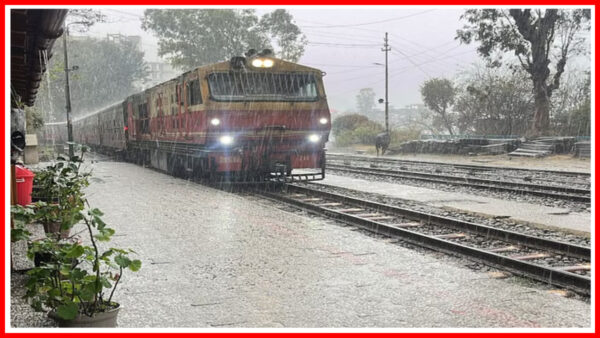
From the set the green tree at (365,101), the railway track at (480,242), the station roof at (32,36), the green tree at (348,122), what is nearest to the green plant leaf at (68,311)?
the station roof at (32,36)

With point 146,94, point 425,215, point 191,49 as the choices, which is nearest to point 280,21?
point 191,49

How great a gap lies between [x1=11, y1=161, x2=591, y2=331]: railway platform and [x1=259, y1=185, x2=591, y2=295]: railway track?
27 centimetres

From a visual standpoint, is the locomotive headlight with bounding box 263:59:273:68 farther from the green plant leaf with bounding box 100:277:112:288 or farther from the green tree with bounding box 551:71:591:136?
the green tree with bounding box 551:71:591:136

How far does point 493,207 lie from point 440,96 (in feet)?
109

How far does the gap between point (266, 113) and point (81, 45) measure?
202 feet

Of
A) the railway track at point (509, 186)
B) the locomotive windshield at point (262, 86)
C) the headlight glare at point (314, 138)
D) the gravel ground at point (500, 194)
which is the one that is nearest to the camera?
the gravel ground at point (500, 194)

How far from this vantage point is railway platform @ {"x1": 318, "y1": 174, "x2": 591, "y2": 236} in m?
9.98

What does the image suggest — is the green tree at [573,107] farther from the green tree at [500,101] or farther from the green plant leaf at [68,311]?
the green plant leaf at [68,311]

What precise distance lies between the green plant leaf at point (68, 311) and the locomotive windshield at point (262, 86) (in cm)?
1018

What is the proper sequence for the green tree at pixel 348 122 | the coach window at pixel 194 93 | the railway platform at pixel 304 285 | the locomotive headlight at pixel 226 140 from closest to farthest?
the railway platform at pixel 304 285 < the locomotive headlight at pixel 226 140 < the coach window at pixel 194 93 < the green tree at pixel 348 122

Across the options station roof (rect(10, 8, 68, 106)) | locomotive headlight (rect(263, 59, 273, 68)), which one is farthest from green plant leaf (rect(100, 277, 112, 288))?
locomotive headlight (rect(263, 59, 273, 68))

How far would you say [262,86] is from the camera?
14773 mm

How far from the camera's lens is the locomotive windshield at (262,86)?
14477 mm

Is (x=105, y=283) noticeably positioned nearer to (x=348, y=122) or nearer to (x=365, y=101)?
(x=348, y=122)
